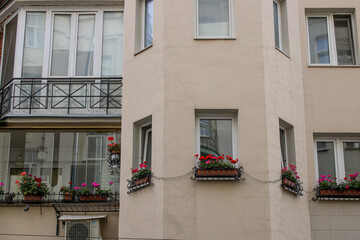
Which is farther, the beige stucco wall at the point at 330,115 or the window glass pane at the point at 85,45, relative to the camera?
the window glass pane at the point at 85,45

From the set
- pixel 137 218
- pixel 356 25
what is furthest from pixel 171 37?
pixel 356 25

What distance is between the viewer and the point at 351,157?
52.5 ft

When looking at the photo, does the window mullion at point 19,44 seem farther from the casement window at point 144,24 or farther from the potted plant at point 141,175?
the potted plant at point 141,175

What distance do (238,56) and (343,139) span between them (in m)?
3.55

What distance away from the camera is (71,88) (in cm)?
1803

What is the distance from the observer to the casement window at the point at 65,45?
1834 centimetres

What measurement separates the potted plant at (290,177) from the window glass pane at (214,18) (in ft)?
10.9

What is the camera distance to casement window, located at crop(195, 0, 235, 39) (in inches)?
593

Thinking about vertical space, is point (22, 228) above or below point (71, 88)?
below

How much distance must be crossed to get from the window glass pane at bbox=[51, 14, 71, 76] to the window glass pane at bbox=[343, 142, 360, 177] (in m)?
7.70

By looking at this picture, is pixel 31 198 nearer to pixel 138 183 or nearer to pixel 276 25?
pixel 138 183

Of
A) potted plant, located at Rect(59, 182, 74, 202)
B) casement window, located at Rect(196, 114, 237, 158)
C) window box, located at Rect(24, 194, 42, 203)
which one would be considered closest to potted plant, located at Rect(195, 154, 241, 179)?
casement window, located at Rect(196, 114, 237, 158)

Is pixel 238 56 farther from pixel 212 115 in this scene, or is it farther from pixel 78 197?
pixel 78 197

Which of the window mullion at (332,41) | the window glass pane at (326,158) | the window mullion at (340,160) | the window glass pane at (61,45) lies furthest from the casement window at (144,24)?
the window mullion at (340,160)
